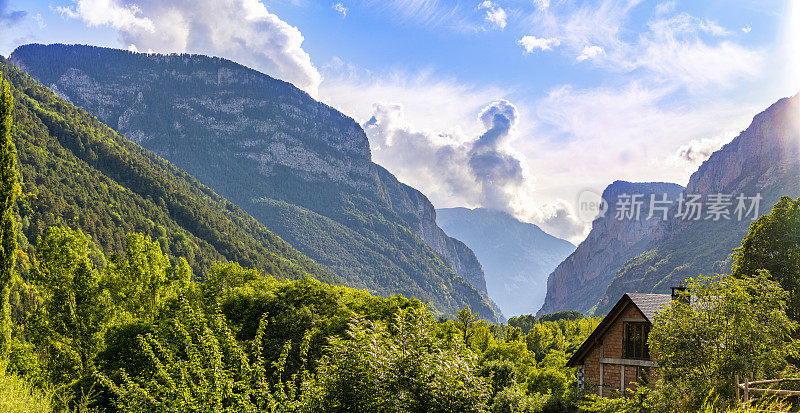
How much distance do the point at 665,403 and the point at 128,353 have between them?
34.4 m

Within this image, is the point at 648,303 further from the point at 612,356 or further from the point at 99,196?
the point at 99,196

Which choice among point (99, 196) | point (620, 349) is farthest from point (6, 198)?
point (99, 196)

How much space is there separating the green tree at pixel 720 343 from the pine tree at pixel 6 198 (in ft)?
96.0

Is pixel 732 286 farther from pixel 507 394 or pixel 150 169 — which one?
pixel 150 169

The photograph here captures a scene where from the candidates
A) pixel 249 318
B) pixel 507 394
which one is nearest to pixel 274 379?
pixel 249 318

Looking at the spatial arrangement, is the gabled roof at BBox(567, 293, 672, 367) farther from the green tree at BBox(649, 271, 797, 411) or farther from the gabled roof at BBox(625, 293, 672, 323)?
the green tree at BBox(649, 271, 797, 411)

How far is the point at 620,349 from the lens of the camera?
109ft

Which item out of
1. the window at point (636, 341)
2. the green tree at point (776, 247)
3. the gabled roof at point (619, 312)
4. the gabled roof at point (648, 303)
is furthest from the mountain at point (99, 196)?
the green tree at point (776, 247)

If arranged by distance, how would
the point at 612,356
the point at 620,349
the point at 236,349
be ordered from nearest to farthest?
1. the point at 236,349
2. the point at 620,349
3. the point at 612,356

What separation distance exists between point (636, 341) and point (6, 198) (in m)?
37.7

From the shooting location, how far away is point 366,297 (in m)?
45.4

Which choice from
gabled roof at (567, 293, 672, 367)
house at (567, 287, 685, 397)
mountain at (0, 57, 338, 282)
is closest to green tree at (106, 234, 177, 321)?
gabled roof at (567, 293, 672, 367)

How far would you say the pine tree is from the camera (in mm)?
22516

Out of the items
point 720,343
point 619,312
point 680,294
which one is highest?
point 680,294
